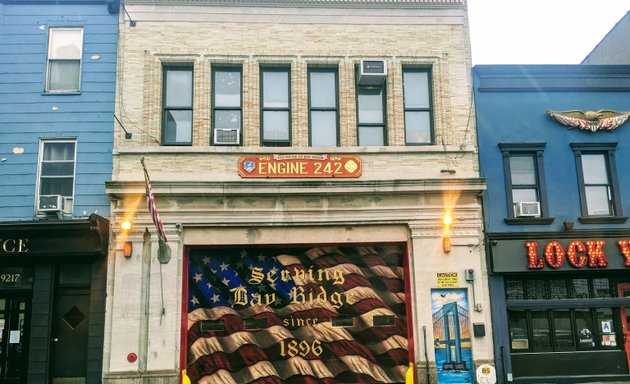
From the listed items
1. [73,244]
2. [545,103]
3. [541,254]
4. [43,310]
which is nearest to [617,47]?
[545,103]

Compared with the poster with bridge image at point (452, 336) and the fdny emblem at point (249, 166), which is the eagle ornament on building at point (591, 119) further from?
the fdny emblem at point (249, 166)

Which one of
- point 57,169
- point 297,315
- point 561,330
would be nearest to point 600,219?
point 561,330

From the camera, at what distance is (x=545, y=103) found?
47.0 ft

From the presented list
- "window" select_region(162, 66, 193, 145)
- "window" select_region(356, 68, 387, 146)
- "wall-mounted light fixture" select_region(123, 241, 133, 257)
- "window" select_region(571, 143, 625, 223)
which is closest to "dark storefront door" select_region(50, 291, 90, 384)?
"wall-mounted light fixture" select_region(123, 241, 133, 257)

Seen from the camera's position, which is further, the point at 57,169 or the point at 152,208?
the point at 57,169

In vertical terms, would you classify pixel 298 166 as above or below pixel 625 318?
above

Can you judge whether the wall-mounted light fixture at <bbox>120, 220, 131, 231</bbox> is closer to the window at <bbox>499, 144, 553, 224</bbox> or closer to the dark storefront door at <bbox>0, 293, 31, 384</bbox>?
the dark storefront door at <bbox>0, 293, 31, 384</bbox>

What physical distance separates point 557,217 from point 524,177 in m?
1.28

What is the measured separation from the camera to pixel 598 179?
14211 millimetres

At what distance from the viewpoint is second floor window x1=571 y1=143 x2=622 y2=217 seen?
1402 cm

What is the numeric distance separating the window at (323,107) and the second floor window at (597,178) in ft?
20.4

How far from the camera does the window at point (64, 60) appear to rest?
13.9 m

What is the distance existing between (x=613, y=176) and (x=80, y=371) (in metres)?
14.0

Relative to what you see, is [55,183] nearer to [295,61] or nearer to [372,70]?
[295,61]
